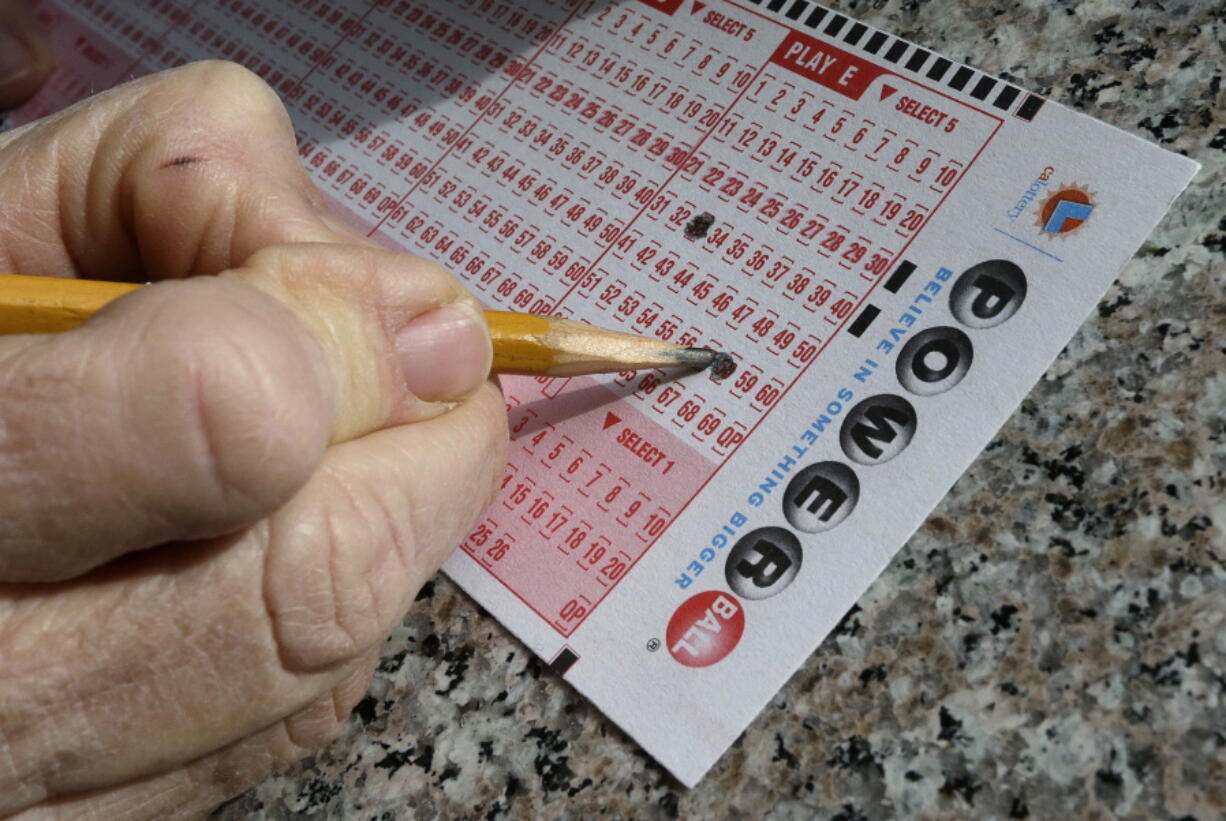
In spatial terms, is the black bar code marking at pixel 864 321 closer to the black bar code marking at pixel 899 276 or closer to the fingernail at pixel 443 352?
the black bar code marking at pixel 899 276

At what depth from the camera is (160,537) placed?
348 mm

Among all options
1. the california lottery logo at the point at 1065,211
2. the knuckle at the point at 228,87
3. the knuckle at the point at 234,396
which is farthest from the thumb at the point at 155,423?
the california lottery logo at the point at 1065,211

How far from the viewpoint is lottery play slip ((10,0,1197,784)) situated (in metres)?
0.49

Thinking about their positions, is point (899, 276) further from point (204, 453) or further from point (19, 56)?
point (19, 56)

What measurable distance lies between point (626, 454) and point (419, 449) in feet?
0.43

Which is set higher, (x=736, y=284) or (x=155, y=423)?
(x=736, y=284)

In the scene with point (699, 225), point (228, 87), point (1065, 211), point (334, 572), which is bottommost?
point (334, 572)

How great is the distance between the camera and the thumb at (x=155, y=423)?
0.99 feet

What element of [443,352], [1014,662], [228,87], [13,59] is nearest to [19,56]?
[13,59]

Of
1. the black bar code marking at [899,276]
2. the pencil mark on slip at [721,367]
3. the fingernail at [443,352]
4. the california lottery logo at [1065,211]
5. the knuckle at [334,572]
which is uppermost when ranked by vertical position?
the california lottery logo at [1065,211]

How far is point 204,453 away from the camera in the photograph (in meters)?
0.31

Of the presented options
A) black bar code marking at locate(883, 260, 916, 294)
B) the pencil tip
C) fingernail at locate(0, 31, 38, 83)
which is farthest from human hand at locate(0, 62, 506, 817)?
fingernail at locate(0, 31, 38, 83)

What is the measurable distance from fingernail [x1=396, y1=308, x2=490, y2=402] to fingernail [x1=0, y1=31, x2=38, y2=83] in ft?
2.01

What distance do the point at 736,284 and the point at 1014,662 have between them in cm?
25
